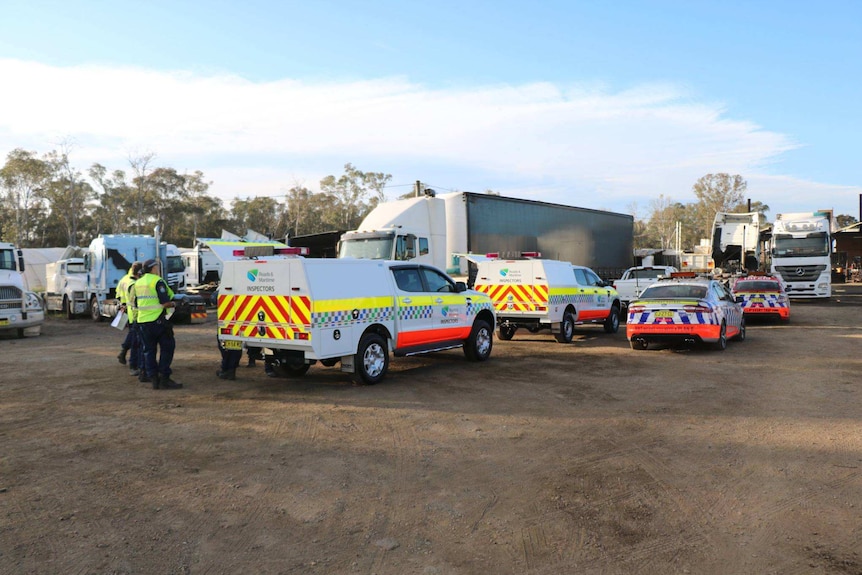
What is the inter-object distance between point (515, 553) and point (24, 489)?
12.7ft

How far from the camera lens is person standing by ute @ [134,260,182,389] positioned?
29.3 feet

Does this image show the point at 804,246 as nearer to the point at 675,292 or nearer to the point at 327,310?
the point at 675,292

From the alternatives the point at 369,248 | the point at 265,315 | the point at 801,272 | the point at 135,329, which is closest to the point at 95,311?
the point at 369,248

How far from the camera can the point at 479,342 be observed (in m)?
11.6

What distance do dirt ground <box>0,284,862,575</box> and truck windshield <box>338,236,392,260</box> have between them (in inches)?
282

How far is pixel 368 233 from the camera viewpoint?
1734 cm

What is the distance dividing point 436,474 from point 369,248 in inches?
476

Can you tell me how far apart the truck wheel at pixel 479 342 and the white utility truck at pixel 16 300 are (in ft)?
38.9

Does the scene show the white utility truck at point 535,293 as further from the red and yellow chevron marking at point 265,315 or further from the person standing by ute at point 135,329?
the person standing by ute at point 135,329

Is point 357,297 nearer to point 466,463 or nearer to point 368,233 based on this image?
Answer: point 466,463

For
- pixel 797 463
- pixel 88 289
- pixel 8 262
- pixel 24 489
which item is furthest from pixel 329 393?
pixel 88 289

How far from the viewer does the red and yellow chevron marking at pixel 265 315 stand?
27.8 ft

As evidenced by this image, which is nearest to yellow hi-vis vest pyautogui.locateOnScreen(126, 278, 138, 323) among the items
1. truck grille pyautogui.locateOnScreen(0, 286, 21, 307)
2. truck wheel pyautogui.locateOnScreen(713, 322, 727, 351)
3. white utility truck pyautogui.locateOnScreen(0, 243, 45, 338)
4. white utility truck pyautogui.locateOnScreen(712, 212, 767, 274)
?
white utility truck pyautogui.locateOnScreen(0, 243, 45, 338)

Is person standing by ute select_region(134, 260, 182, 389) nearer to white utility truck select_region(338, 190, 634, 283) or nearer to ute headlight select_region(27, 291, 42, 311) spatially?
white utility truck select_region(338, 190, 634, 283)
